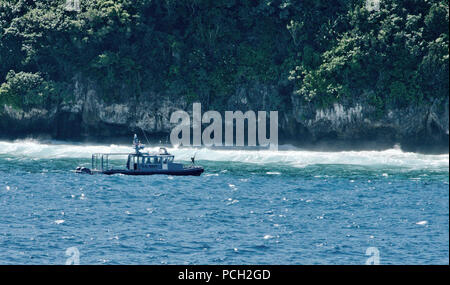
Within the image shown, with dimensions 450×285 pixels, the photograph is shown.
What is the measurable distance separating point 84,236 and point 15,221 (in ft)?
22.7

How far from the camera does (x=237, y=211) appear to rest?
63469 mm

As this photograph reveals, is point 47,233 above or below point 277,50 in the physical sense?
below

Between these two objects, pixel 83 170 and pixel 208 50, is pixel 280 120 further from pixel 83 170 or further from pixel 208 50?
pixel 83 170

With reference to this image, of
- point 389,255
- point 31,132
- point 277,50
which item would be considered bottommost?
point 389,255

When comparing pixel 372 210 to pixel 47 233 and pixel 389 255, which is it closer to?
pixel 389 255

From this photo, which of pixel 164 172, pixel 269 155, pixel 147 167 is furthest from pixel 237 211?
pixel 269 155

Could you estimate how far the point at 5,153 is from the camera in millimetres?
95812

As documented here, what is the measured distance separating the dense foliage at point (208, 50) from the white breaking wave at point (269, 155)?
567 cm

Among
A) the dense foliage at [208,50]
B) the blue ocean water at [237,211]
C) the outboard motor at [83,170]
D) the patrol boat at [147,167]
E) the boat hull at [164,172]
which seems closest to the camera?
the blue ocean water at [237,211]

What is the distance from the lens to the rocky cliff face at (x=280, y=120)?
309ft

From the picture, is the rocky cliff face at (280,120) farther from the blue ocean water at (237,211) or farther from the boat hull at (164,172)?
the boat hull at (164,172)

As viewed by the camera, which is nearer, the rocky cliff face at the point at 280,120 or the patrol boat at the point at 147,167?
the patrol boat at the point at 147,167

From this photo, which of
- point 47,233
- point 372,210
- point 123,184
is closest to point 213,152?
point 123,184

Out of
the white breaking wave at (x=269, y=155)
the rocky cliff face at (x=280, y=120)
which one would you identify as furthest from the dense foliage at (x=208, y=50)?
the white breaking wave at (x=269, y=155)
